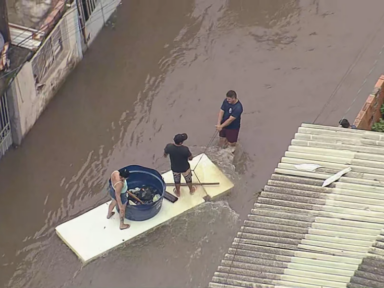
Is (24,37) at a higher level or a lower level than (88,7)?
higher

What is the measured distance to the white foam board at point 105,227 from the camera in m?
11.4

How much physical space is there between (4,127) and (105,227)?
308 centimetres

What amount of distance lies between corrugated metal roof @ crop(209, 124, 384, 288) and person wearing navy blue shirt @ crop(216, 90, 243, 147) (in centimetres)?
344

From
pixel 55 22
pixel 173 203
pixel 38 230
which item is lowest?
pixel 38 230

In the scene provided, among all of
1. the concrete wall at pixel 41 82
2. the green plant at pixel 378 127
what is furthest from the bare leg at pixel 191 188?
the concrete wall at pixel 41 82

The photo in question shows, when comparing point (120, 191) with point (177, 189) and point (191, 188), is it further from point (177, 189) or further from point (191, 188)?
point (191, 188)

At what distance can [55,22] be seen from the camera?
44.6 ft

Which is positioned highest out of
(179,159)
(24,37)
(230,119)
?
(24,37)

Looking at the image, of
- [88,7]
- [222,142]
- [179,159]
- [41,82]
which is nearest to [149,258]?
[179,159]

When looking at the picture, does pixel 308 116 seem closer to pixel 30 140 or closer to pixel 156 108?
pixel 156 108

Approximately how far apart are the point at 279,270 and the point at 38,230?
5.79m

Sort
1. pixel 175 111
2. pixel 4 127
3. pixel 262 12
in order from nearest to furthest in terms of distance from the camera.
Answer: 1. pixel 4 127
2. pixel 175 111
3. pixel 262 12

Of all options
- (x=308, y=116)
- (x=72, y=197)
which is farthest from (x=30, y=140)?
(x=308, y=116)

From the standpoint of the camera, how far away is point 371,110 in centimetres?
1191
